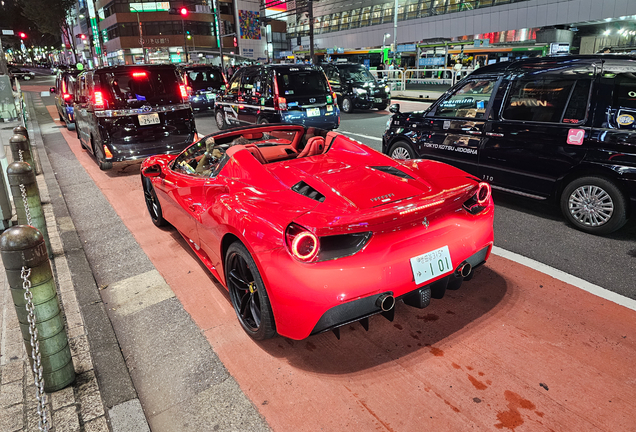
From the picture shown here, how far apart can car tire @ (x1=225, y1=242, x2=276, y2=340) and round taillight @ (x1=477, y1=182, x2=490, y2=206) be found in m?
1.68

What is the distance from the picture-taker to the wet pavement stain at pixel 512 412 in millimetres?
2283

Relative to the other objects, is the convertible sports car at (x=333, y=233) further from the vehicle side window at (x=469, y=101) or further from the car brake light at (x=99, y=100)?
the car brake light at (x=99, y=100)

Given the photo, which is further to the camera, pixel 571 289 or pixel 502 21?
pixel 502 21

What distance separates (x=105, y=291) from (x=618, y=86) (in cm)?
546

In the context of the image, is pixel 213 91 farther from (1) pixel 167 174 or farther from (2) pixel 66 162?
(1) pixel 167 174

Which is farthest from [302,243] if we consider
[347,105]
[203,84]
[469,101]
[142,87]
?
[203,84]

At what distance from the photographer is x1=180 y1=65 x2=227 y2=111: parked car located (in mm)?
16547

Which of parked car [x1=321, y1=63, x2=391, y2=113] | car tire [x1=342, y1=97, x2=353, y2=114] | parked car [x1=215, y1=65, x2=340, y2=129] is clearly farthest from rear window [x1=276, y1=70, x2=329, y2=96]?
car tire [x1=342, y1=97, x2=353, y2=114]

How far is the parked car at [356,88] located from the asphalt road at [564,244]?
10.4 metres

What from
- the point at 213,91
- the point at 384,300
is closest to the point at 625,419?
the point at 384,300

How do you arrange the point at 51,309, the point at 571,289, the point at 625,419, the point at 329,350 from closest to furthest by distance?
the point at 625,419 < the point at 51,309 < the point at 329,350 < the point at 571,289

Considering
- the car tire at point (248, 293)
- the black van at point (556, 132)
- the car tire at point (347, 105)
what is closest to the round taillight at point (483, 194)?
the car tire at point (248, 293)

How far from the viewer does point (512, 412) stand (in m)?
2.37

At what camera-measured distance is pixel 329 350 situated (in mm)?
2971
